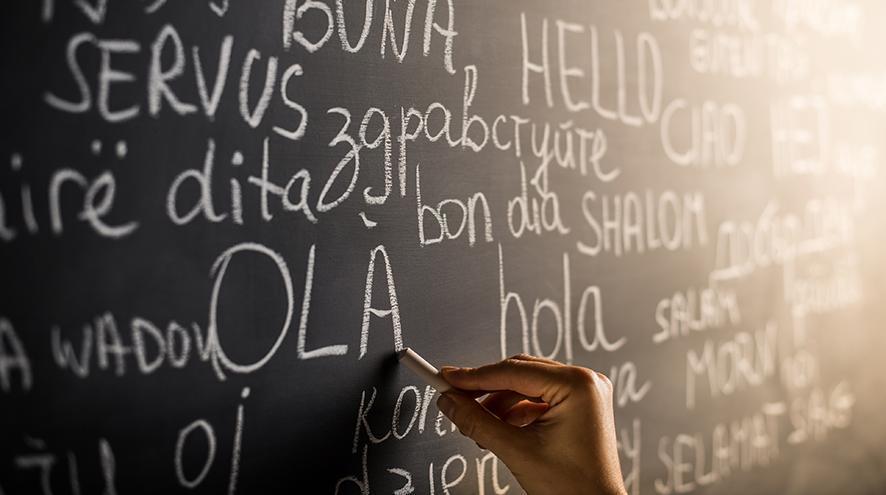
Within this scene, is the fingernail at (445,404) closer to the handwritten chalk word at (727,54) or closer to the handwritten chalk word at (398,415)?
the handwritten chalk word at (398,415)

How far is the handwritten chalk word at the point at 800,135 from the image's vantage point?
1.65 meters

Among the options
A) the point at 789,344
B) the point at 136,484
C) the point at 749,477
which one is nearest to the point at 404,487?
the point at 136,484

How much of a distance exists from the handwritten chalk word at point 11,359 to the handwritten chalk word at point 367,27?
16.6 inches

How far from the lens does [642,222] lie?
142cm

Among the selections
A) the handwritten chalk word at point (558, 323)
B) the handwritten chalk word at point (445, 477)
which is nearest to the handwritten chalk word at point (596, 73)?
the handwritten chalk word at point (558, 323)

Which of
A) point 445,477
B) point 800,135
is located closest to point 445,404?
point 445,477

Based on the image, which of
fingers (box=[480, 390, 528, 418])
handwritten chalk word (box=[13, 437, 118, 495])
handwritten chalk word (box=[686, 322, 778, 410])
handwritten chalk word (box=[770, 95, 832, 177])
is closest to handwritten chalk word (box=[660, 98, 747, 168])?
handwritten chalk word (box=[770, 95, 832, 177])

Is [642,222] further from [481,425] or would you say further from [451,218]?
[481,425]

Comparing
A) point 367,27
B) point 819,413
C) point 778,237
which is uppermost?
point 367,27

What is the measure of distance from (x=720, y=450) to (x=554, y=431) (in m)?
0.67

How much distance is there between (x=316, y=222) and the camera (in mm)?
1006

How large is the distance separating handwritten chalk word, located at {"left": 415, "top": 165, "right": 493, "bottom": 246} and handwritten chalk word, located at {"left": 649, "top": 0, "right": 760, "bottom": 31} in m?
0.51

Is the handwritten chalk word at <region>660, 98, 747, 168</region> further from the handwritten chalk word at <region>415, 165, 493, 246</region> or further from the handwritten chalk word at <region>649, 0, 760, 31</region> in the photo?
the handwritten chalk word at <region>415, 165, 493, 246</region>

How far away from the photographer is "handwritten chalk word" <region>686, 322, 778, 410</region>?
1.52 m
